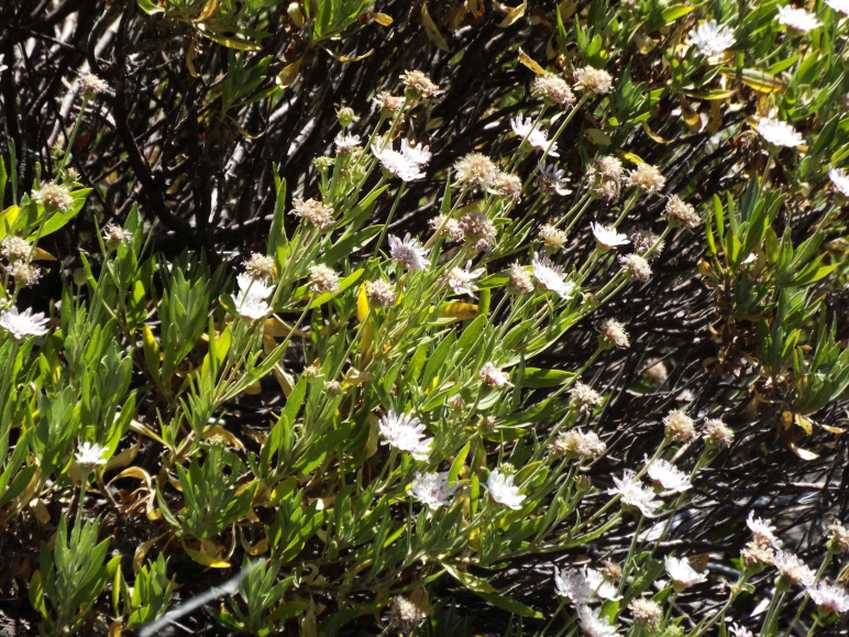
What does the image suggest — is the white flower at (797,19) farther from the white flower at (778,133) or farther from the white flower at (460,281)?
the white flower at (460,281)

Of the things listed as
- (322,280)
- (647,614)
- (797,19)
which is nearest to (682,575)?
(647,614)

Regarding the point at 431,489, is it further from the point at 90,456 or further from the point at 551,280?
the point at 90,456

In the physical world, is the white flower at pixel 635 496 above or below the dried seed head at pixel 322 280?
below

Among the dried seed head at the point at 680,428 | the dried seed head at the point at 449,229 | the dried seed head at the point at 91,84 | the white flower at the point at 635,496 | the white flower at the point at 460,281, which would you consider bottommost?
the white flower at the point at 635,496

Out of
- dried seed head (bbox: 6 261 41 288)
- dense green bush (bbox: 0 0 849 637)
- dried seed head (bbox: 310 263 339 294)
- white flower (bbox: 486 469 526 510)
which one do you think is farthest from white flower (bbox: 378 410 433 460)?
dried seed head (bbox: 6 261 41 288)

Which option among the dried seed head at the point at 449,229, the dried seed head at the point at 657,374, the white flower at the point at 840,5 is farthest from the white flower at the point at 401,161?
the dried seed head at the point at 657,374

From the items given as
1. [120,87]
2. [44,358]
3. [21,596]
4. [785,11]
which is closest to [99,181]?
[120,87]

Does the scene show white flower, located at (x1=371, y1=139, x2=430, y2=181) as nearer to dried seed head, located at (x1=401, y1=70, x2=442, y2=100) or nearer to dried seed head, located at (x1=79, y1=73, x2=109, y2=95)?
dried seed head, located at (x1=401, y1=70, x2=442, y2=100)
